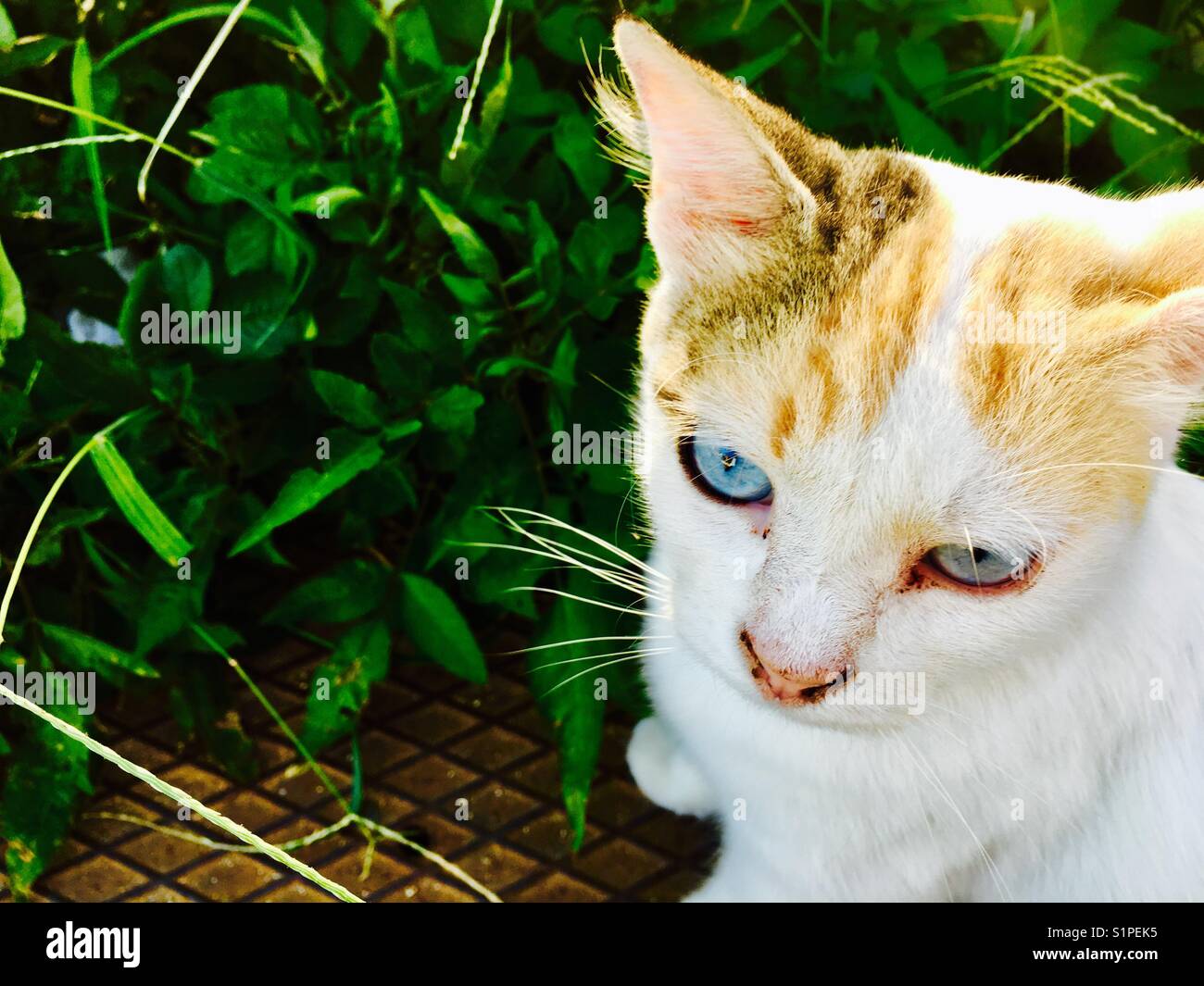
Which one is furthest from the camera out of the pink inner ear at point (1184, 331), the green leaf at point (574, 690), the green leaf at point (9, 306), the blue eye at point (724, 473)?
the green leaf at point (574, 690)

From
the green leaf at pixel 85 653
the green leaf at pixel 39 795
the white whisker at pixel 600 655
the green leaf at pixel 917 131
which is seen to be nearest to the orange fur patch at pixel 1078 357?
the green leaf at pixel 917 131

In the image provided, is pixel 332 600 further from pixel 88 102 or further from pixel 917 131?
pixel 917 131

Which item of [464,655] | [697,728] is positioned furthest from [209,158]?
[697,728]

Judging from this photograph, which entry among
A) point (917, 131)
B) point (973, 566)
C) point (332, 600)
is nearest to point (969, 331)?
point (973, 566)

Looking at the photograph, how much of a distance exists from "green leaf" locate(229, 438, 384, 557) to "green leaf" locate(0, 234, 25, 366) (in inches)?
13.7

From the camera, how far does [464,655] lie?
136cm

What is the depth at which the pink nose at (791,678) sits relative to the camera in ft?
3.12

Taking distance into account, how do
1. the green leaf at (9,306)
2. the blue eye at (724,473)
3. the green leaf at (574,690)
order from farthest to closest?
the green leaf at (574,690), the green leaf at (9,306), the blue eye at (724,473)

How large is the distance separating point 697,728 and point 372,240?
28.9 inches

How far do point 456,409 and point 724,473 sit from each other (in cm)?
40

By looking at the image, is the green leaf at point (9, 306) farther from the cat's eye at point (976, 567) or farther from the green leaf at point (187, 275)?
the cat's eye at point (976, 567)

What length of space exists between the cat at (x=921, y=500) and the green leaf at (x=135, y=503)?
56 centimetres

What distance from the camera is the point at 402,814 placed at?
55.8 inches

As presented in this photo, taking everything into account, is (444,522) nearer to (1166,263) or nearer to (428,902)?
(428,902)
